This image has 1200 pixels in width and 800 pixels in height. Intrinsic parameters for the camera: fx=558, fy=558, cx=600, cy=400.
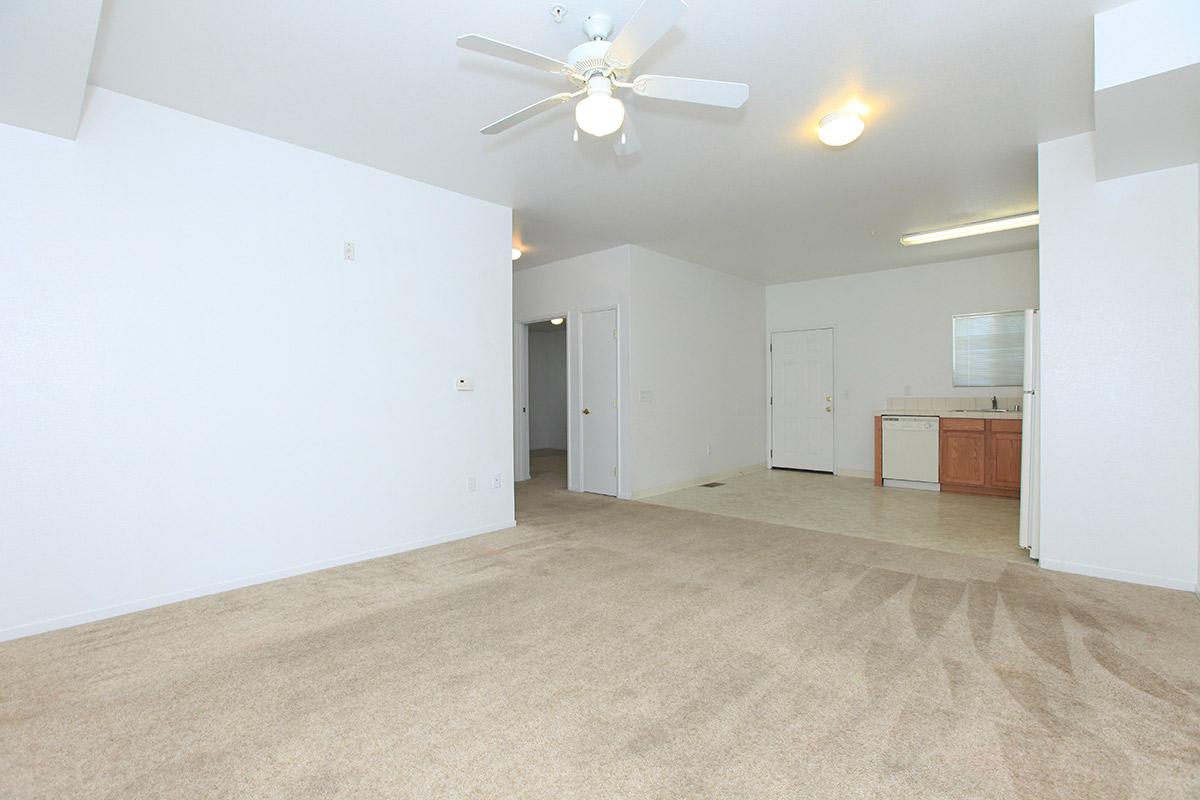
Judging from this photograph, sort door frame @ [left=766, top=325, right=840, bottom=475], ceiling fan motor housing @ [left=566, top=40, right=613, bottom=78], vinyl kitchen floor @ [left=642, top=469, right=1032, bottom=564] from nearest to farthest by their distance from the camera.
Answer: ceiling fan motor housing @ [left=566, top=40, right=613, bottom=78]
vinyl kitchen floor @ [left=642, top=469, right=1032, bottom=564]
door frame @ [left=766, top=325, right=840, bottom=475]

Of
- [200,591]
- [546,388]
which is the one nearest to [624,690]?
[200,591]

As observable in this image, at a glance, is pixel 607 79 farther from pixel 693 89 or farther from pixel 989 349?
pixel 989 349

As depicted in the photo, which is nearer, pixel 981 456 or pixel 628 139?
pixel 628 139

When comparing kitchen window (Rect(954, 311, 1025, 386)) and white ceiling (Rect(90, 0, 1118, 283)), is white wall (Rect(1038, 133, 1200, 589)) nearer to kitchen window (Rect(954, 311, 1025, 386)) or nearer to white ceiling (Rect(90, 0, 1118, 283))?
white ceiling (Rect(90, 0, 1118, 283))

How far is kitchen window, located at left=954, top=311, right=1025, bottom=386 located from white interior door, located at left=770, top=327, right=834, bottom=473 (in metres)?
1.53

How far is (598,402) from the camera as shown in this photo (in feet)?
20.7

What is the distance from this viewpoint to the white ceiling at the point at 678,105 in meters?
2.35

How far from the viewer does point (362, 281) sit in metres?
3.84

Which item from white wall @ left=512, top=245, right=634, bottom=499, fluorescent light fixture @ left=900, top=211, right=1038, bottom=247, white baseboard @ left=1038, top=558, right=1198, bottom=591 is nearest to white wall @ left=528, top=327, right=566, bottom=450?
white wall @ left=512, top=245, right=634, bottom=499

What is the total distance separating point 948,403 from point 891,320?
1.24m

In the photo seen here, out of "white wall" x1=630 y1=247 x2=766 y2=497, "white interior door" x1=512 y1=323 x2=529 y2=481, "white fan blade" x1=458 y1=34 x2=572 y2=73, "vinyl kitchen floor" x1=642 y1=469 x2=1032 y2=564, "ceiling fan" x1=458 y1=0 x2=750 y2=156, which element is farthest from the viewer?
"white interior door" x1=512 y1=323 x2=529 y2=481

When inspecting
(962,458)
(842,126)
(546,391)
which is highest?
(842,126)

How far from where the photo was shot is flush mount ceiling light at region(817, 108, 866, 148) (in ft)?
10.2

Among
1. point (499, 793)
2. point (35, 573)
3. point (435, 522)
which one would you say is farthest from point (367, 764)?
point (435, 522)
